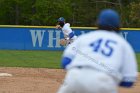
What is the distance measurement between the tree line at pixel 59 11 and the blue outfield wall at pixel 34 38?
18283 mm

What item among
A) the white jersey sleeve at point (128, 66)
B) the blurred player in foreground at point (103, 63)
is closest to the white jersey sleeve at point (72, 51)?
the blurred player in foreground at point (103, 63)

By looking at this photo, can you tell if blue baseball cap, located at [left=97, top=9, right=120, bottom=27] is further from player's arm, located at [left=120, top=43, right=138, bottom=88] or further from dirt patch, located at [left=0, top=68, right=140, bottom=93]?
dirt patch, located at [left=0, top=68, right=140, bottom=93]

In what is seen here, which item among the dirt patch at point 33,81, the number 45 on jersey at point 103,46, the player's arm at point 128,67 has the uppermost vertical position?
the number 45 on jersey at point 103,46

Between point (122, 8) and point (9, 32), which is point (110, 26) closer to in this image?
point (9, 32)

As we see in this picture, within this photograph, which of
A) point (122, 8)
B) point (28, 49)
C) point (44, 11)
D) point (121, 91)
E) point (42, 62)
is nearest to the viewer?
point (121, 91)

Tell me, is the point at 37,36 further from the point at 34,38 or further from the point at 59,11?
the point at 59,11

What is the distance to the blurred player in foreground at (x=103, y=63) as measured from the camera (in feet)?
16.3

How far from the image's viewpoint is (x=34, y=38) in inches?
1083

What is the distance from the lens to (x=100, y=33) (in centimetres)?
514

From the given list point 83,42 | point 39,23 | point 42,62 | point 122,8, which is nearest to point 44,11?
point 39,23

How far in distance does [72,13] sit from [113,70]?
4455 cm

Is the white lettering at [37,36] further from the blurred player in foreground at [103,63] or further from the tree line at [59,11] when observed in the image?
the blurred player in foreground at [103,63]

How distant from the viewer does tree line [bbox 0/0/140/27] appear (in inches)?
1829

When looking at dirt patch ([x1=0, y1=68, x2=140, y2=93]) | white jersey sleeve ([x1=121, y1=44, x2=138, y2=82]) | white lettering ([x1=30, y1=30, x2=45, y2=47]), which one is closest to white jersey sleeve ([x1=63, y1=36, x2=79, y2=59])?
white jersey sleeve ([x1=121, y1=44, x2=138, y2=82])
